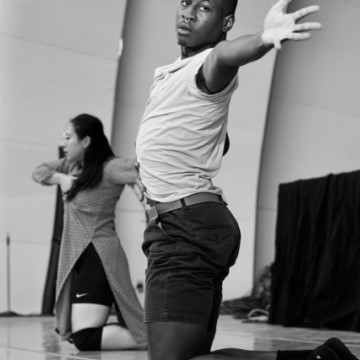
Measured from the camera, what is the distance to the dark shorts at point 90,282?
5066mm

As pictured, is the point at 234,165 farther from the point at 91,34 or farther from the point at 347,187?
the point at 347,187

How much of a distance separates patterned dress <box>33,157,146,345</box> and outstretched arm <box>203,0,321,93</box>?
106 inches

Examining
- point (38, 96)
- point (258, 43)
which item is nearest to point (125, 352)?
point (258, 43)

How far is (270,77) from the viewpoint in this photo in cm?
1145

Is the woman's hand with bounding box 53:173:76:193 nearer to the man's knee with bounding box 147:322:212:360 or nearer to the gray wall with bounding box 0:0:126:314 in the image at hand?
the man's knee with bounding box 147:322:212:360

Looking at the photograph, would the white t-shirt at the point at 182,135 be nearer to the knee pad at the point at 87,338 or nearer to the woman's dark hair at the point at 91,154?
the woman's dark hair at the point at 91,154

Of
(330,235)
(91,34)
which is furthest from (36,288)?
(330,235)

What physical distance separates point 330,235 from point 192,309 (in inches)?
220

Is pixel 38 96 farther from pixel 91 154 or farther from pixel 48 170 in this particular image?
pixel 91 154

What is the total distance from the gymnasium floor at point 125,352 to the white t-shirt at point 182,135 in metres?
2.40

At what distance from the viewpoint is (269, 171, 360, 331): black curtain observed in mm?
7785

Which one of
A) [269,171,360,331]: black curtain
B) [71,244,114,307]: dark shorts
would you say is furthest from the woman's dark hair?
[269,171,360,331]: black curtain

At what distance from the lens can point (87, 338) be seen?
511cm

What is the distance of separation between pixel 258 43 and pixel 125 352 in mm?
3291
